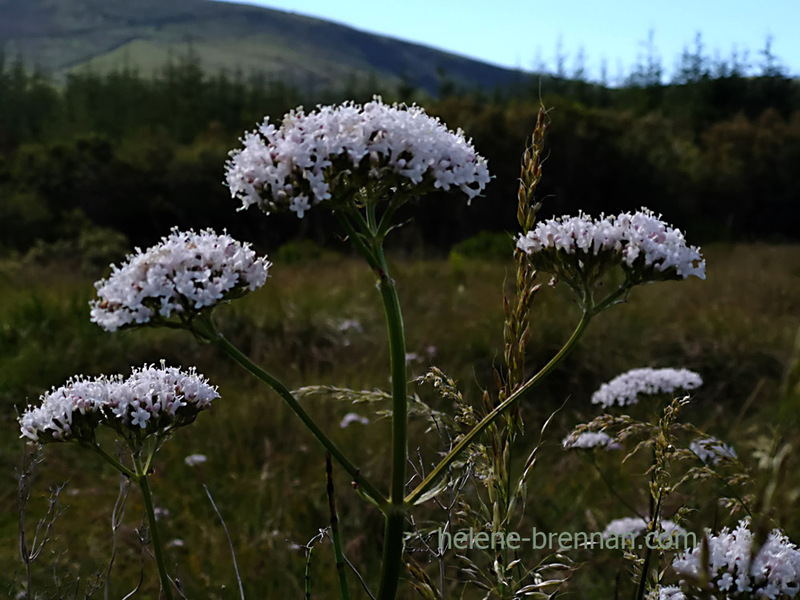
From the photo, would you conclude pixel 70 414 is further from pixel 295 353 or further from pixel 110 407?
pixel 295 353

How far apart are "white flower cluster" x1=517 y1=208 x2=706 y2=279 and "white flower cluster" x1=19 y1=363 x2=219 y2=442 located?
909 mm

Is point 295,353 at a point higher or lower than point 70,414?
lower

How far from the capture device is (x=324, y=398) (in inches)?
173

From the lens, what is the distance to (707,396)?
310 inches

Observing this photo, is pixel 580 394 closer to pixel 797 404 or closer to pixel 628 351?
pixel 628 351

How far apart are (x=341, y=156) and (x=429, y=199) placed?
84.8ft

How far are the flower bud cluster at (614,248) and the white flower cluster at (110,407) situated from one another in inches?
35.7

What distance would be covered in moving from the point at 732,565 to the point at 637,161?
3290 cm

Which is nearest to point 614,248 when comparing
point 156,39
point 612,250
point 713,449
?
point 612,250

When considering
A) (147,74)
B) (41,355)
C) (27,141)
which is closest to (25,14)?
(147,74)

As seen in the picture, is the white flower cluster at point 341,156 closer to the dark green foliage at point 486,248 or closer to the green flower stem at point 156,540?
the green flower stem at point 156,540

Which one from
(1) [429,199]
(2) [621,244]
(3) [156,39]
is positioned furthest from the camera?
(3) [156,39]

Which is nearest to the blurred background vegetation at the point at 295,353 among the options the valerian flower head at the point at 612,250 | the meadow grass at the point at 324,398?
the meadow grass at the point at 324,398

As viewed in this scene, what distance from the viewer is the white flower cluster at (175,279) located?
4.72 ft
